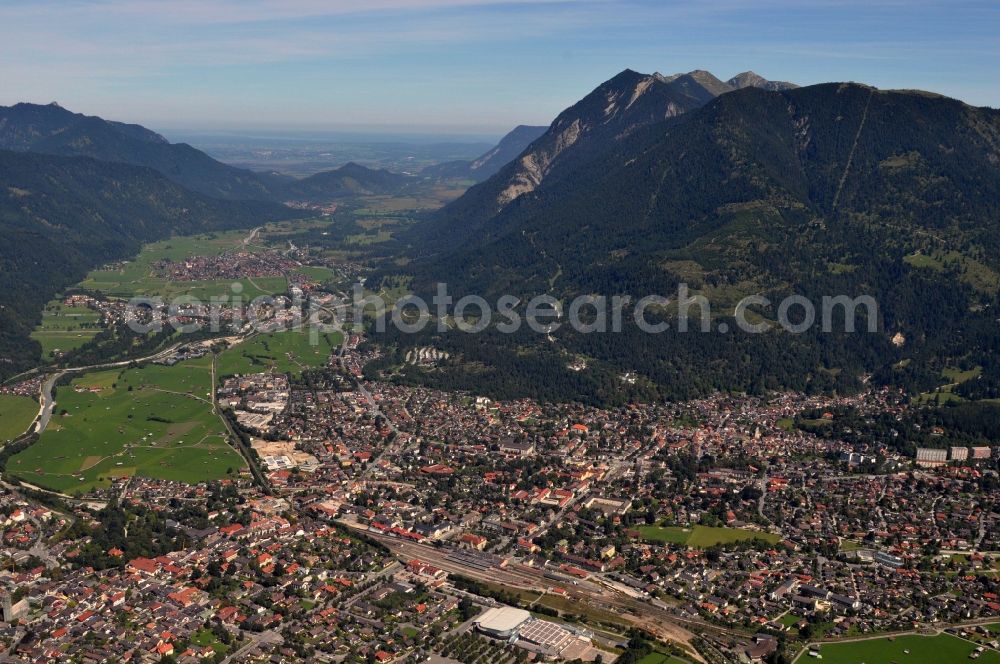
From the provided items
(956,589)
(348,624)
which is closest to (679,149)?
(956,589)

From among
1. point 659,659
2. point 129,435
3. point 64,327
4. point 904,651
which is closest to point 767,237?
point 129,435

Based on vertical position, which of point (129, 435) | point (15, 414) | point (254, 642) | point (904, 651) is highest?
point (15, 414)

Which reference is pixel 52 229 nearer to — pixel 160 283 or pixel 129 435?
pixel 160 283

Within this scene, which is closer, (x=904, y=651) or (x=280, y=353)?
(x=904, y=651)

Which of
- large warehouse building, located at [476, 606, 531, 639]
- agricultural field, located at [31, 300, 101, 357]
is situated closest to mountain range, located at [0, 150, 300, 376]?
agricultural field, located at [31, 300, 101, 357]

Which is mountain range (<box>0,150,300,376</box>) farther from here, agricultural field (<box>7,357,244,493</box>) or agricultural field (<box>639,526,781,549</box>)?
agricultural field (<box>639,526,781,549</box>)

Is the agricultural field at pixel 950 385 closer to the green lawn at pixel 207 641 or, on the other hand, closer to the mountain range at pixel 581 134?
the green lawn at pixel 207 641

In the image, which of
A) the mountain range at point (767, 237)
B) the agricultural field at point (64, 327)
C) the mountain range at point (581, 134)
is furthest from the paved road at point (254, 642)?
the mountain range at point (581, 134)
